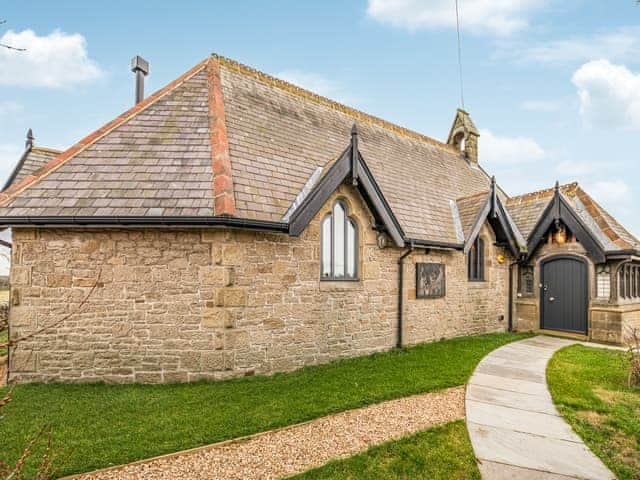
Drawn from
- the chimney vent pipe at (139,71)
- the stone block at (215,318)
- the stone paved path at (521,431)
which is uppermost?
the chimney vent pipe at (139,71)

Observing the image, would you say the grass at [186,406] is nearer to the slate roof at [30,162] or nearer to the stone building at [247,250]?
the stone building at [247,250]

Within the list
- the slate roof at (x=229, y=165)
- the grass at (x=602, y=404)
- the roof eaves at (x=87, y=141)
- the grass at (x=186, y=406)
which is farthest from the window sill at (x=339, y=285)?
the roof eaves at (x=87, y=141)

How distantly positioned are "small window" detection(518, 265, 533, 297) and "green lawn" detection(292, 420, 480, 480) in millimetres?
10727

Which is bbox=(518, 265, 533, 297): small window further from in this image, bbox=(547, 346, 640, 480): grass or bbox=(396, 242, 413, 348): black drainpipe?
bbox=(396, 242, 413, 348): black drainpipe

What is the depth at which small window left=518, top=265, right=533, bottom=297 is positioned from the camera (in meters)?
13.7

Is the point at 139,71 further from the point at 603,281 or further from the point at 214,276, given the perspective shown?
the point at 603,281

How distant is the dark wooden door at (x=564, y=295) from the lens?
1232 centimetres

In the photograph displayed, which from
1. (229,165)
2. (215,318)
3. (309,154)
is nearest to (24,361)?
(215,318)

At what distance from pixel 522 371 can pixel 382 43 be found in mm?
16503

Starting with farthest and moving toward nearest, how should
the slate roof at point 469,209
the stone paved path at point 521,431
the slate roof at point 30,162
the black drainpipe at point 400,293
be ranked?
the slate roof at point 30,162, the slate roof at point 469,209, the black drainpipe at point 400,293, the stone paved path at point 521,431

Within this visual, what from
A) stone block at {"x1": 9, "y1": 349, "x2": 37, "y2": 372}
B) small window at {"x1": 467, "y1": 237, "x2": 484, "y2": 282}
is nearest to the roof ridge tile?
small window at {"x1": 467, "y1": 237, "x2": 484, "y2": 282}

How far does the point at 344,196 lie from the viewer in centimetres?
917

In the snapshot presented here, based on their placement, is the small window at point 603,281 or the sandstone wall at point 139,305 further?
the small window at point 603,281

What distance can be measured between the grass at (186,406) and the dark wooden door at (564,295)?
675cm
